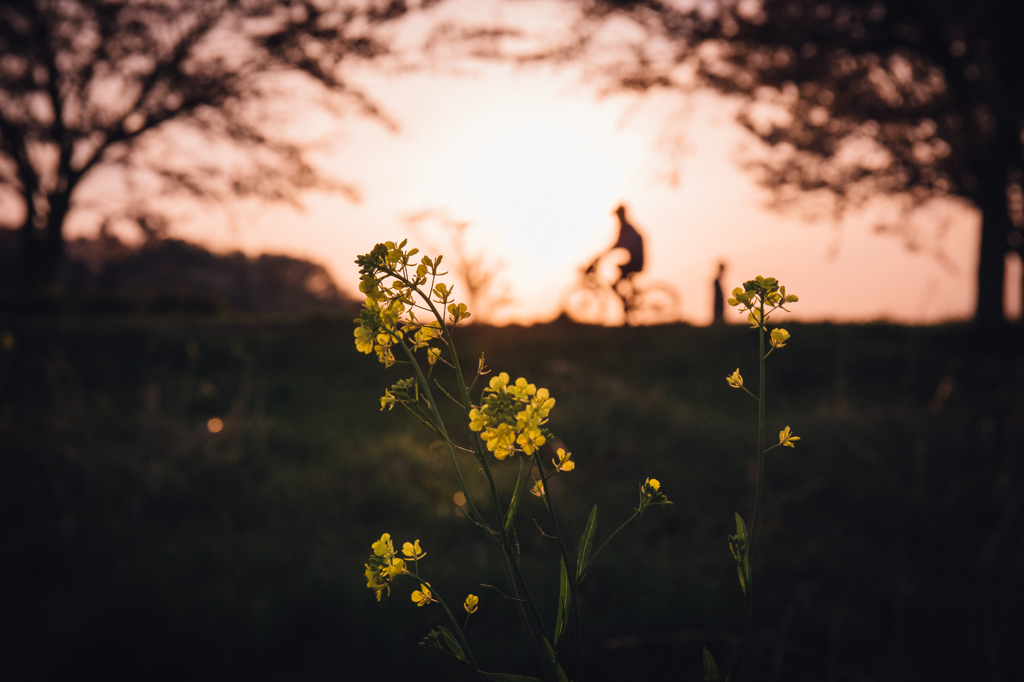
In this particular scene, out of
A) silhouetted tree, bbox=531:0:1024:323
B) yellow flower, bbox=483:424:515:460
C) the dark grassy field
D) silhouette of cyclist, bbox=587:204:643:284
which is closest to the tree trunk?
silhouetted tree, bbox=531:0:1024:323

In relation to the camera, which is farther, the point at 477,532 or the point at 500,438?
the point at 477,532

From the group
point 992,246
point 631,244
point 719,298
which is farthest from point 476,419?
point 992,246

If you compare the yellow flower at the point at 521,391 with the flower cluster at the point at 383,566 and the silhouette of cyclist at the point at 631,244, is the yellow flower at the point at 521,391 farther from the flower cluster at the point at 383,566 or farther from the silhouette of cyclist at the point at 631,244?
the silhouette of cyclist at the point at 631,244

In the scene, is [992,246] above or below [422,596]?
above

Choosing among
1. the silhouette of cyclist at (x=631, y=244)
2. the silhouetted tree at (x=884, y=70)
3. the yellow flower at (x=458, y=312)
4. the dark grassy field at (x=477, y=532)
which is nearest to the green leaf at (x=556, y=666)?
the yellow flower at (x=458, y=312)

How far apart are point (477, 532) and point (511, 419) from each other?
9.04ft

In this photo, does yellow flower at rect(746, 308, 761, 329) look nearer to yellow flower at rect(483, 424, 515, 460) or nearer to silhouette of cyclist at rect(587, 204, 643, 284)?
yellow flower at rect(483, 424, 515, 460)

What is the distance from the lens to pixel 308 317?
9.71 metres

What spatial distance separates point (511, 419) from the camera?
1.83 ft

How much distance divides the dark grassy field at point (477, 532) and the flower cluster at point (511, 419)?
0.90 meters

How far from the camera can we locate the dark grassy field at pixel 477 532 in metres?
2.25

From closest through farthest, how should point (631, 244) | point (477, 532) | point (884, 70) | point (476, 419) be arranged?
point (476, 419) < point (477, 532) < point (631, 244) < point (884, 70)

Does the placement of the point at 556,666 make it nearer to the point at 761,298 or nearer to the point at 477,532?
the point at 761,298

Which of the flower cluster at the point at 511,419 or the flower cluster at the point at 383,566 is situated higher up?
the flower cluster at the point at 511,419
